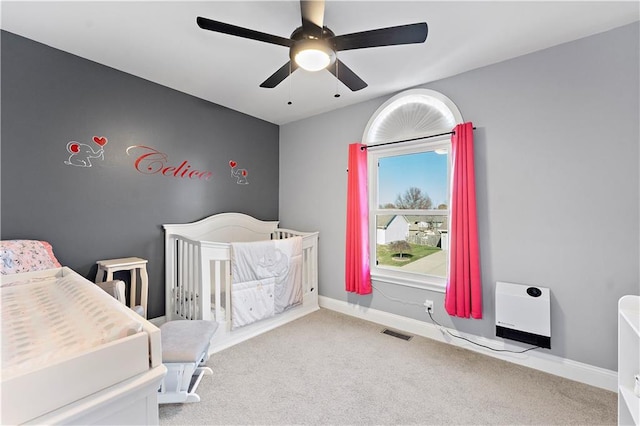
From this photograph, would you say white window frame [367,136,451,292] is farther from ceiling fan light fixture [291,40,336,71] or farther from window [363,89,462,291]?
ceiling fan light fixture [291,40,336,71]

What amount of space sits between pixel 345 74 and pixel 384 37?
0.44 m

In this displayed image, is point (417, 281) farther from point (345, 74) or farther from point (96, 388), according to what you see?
point (96, 388)

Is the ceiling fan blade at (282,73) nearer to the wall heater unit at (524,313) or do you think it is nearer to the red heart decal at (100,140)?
the red heart decal at (100,140)

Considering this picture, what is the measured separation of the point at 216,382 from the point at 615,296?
9.12 feet

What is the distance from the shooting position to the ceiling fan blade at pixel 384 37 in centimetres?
141

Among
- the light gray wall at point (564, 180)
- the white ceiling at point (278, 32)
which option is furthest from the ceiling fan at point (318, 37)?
the light gray wall at point (564, 180)

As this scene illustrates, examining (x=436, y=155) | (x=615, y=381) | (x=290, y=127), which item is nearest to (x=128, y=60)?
(x=290, y=127)

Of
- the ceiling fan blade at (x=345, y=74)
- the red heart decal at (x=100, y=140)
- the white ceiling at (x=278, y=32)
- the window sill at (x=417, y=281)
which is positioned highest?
the white ceiling at (x=278, y=32)

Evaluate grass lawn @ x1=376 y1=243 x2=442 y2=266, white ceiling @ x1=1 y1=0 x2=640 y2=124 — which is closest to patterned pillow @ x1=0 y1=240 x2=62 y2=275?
white ceiling @ x1=1 y1=0 x2=640 y2=124

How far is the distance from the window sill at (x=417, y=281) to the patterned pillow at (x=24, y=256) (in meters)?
2.75

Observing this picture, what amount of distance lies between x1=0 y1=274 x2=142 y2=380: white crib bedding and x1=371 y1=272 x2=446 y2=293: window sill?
7.97 feet

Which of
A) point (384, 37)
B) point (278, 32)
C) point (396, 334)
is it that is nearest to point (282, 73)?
point (278, 32)

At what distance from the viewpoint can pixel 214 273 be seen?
271cm

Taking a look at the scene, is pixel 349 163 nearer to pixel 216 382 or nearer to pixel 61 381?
pixel 216 382
